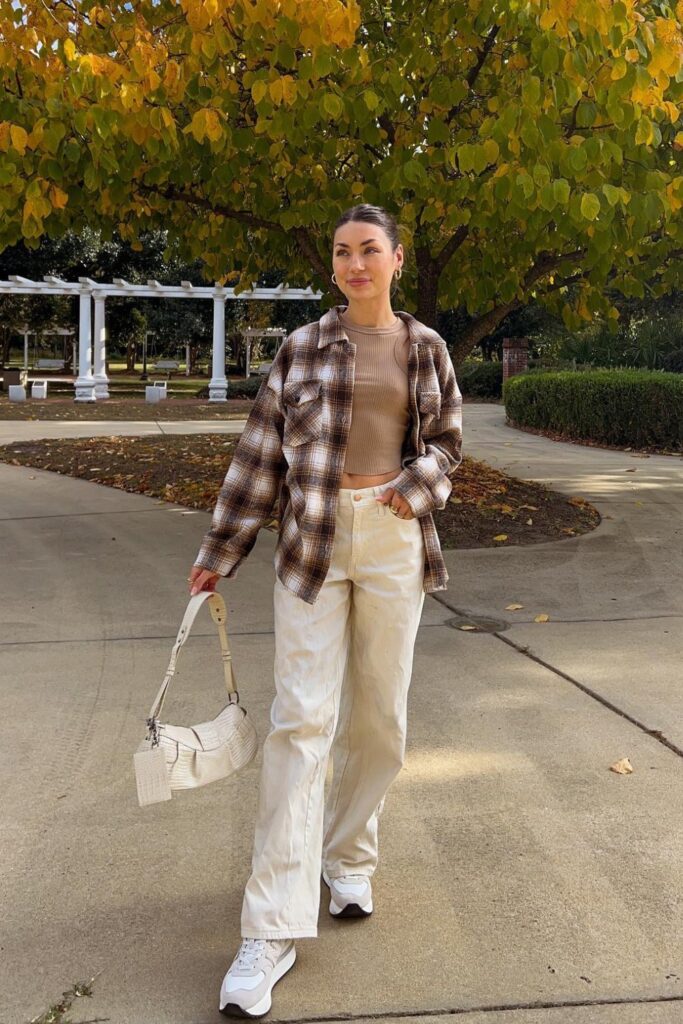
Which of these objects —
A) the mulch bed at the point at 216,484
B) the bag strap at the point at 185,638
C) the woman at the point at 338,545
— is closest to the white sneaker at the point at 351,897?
the woman at the point at 338,545

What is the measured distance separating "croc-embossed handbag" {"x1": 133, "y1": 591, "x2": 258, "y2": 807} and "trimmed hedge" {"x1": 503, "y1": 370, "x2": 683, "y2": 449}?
13.7 m

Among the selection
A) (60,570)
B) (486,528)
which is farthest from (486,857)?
(486,528)

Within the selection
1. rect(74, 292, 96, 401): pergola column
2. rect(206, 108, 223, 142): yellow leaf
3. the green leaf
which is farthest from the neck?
rect(74, 292, 96, 401): pergola column

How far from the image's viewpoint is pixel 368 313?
2.88 m

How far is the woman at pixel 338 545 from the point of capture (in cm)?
269

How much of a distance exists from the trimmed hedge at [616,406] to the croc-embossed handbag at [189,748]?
13.7m

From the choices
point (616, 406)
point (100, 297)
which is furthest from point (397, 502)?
point (100, 297)

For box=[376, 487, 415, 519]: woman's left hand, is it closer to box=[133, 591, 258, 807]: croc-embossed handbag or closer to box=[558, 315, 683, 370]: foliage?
box=[133, 591, 258, 807]: croc-embossed handbag

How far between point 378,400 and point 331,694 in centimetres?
75

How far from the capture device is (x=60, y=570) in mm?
7258

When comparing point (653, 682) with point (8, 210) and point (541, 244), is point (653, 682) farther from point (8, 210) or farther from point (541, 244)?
point (8, 210)

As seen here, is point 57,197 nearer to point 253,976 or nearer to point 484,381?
point 253,976

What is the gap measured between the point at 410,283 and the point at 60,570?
4.22 meters

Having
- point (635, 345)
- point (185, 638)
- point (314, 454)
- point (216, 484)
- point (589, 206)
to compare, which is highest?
point (589, 206)
